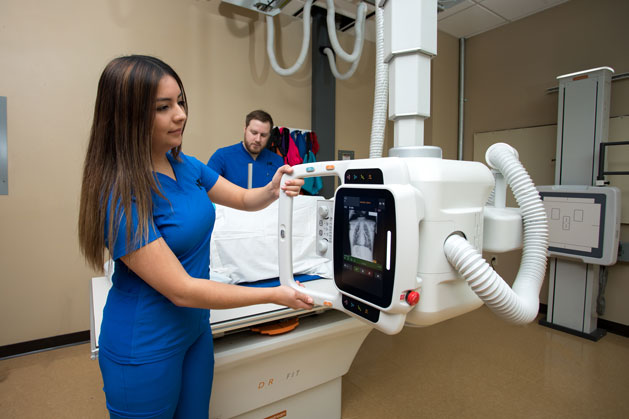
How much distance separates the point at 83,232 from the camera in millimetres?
819

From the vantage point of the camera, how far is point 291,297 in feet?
2.92

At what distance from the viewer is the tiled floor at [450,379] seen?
1.88 metres

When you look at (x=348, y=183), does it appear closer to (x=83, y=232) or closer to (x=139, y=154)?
(x=139, y=154)

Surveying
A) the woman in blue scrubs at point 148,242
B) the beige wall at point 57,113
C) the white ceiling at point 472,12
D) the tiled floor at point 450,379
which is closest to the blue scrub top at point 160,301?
the woman in blue scrubs at point 148,242

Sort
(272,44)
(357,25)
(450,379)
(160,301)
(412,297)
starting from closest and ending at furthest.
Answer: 1. (412,297)
2. (160,301)
3. (450,379)
4. (357,25)
5. (272,44)

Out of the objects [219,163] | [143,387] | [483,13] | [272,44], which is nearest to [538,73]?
[483,13]

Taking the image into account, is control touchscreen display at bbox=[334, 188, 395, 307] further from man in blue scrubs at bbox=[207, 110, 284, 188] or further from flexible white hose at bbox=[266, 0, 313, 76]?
flexible white hose at bbox=[266, 0, 313, 76]

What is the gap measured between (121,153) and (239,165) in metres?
1.75

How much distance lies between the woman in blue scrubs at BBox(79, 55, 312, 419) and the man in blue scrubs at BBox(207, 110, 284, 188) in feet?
4.68

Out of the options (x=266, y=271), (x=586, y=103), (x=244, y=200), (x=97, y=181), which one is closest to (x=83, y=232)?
(x=97, y=181)

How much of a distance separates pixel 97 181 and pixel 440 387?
6.88ft

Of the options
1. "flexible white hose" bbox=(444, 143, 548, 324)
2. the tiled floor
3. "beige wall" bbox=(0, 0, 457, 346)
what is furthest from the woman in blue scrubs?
"beige wall" bbox=(0, 0, 457, 346)

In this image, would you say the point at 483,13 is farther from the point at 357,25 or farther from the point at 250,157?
the point at 250,157

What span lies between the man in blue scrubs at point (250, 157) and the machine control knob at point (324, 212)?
1.57 meters
